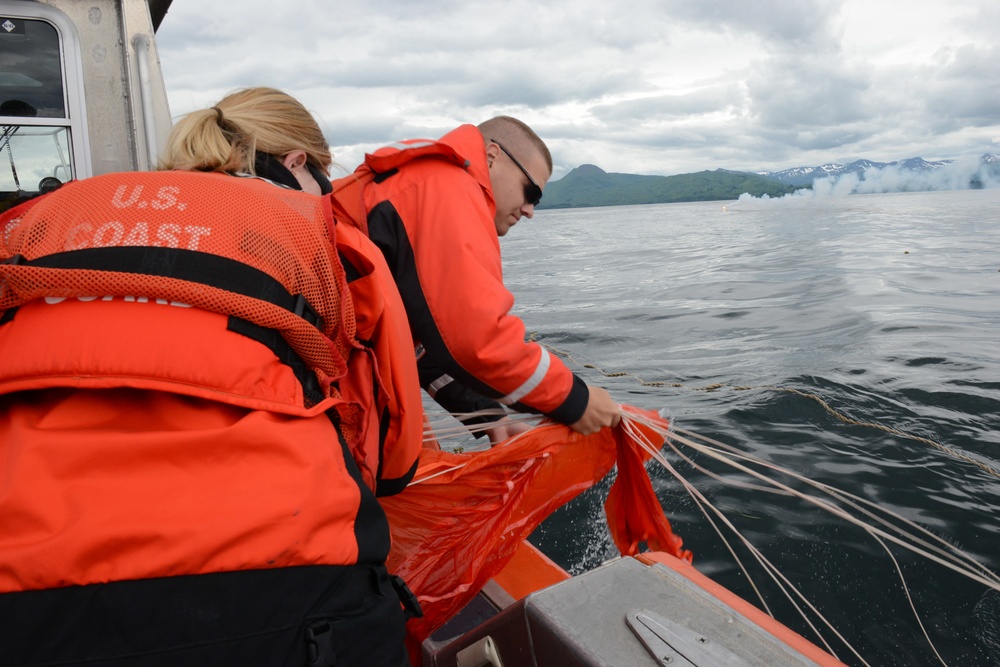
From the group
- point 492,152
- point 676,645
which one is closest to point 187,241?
point 676,645

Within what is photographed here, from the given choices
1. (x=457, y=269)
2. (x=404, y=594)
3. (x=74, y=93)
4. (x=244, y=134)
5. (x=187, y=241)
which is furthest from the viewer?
(x=74, y=93)

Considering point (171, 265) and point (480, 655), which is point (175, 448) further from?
point (480, 655)

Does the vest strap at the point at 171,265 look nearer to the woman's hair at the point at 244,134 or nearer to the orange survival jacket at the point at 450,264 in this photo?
the woman's hair at the point at 244,134

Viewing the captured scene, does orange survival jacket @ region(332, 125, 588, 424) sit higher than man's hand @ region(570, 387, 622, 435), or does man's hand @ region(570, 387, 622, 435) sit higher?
orange survival jacket @ region(332, 125, 588, 424)

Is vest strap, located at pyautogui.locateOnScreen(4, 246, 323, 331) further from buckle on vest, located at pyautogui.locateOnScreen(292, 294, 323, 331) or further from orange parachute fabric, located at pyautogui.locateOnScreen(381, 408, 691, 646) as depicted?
orange parachute fabric, located at pyautogui.locateOnScreen(381, 408, 691, 646)

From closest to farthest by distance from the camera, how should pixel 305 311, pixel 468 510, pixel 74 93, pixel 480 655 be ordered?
pixel 305 311 → pixel 480 655 → pixel 468 510 → pixel 74 93

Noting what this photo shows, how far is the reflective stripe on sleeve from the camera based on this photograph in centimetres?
249

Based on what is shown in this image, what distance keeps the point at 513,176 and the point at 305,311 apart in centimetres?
177

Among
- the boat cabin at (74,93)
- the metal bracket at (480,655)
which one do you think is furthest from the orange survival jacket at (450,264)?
the boat cabin at (74,93)

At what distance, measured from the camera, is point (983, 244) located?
65.0 feet

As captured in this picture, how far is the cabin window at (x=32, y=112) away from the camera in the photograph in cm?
455

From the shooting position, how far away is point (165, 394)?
127 centimetres

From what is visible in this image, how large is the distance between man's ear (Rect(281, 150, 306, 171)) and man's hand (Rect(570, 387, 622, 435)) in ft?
4.43

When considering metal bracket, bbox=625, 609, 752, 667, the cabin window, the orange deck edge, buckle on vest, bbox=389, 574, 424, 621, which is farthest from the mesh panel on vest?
the cabin window
